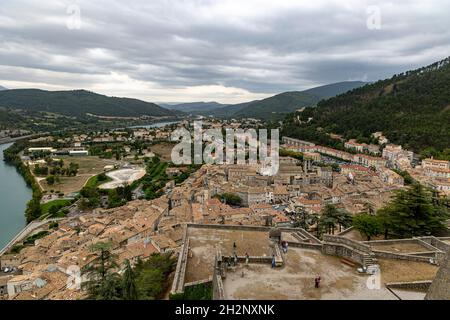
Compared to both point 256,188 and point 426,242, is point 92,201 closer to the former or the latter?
point 256,188

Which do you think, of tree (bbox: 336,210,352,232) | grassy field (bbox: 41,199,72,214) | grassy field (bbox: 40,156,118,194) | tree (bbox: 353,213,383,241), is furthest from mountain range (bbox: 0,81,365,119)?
tree (bbox: 353,213,383,241)

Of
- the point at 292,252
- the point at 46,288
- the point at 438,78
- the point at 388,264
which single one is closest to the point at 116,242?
the point at 46,288

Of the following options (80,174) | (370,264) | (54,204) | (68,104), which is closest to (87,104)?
(68,104)

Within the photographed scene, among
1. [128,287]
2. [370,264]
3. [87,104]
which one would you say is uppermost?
[87,104]

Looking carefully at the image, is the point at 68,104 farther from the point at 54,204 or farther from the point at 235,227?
the point at 235,227

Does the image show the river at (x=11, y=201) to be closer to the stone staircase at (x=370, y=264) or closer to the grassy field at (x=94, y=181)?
the grassy field at (x=94, y=181)
